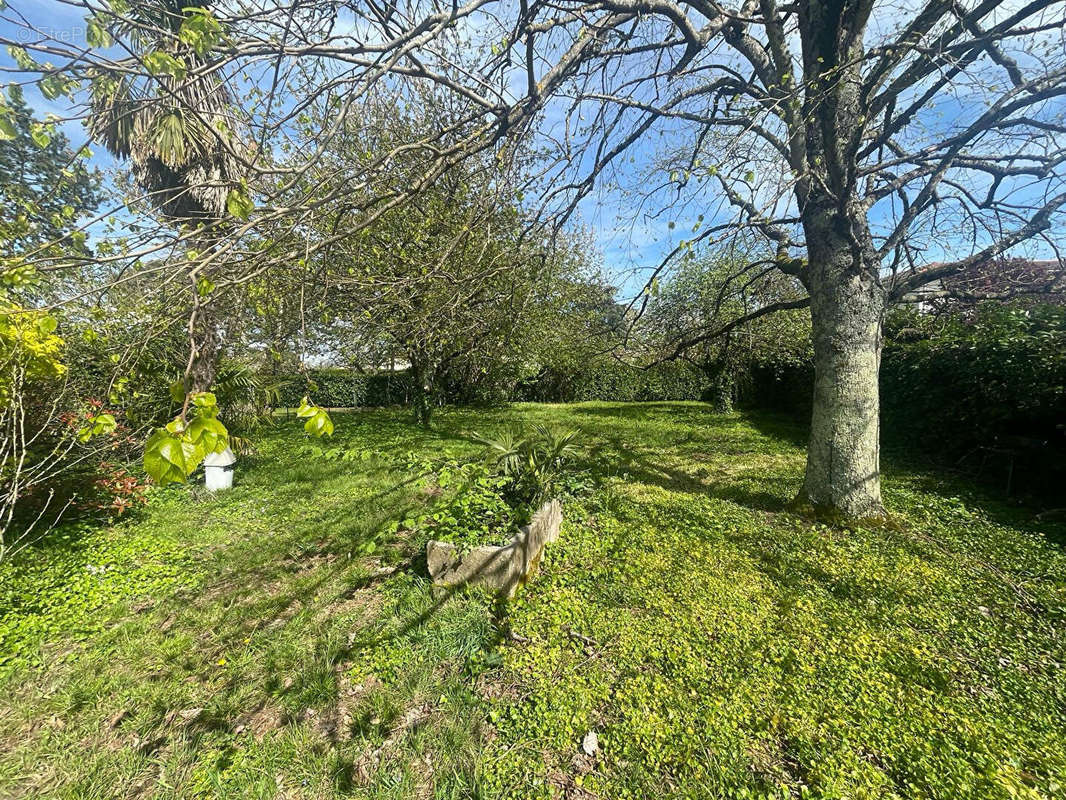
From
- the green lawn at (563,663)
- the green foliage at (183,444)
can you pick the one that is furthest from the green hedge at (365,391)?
the green foliage at (183,444)

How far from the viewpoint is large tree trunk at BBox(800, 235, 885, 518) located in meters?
3.81

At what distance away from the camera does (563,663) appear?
2.49 meters

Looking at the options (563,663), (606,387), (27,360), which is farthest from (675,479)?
(606,387)

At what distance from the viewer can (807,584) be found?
321 centimetres

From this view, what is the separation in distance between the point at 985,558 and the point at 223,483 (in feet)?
29.6

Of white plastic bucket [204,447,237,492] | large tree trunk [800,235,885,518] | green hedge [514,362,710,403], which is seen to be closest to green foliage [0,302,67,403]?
white plastic bucket [204,447,237,492]

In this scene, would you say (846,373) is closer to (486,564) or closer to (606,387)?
(486,564)

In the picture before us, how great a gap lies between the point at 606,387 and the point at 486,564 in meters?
15.7

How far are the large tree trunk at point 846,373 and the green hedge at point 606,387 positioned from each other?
12420 millimetres

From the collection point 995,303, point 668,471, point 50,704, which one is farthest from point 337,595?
point 995,303

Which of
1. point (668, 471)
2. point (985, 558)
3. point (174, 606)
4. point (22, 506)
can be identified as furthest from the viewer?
point (668, 471)

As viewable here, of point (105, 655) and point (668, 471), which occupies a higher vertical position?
point (668, 471)

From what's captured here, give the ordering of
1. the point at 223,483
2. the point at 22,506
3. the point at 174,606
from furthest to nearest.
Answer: the point at 223,483
the point at 22,506
the point at 174,606

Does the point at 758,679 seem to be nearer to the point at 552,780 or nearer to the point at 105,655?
the point at 552,780
